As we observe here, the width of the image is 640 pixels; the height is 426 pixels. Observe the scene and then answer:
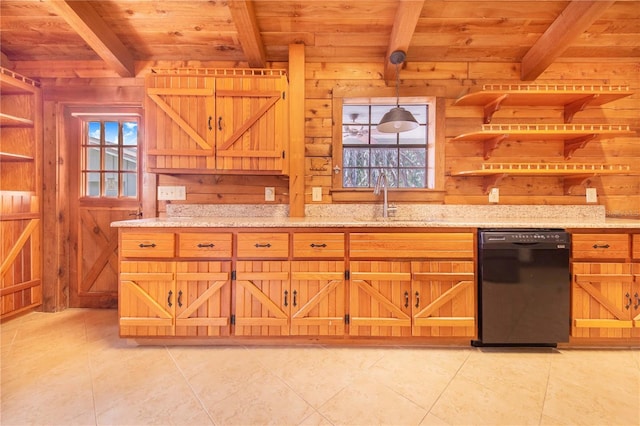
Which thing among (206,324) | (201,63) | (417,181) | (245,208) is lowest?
(206,324)

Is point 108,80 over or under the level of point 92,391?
over

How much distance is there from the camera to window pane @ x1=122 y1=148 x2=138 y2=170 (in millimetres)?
2723

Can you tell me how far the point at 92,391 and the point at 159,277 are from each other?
0.68 m

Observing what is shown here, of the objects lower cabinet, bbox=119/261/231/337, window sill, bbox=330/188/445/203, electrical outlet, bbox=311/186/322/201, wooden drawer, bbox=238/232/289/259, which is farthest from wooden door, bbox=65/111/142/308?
window sill, bbox=330/188/445/203

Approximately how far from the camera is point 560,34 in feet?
6.95

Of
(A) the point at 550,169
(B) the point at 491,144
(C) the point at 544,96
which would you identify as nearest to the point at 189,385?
(B) the point at 491,144

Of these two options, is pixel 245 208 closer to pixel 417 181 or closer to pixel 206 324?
pixel 206 324

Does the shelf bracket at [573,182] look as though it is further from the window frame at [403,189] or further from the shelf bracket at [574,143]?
the window frame at [403,189]

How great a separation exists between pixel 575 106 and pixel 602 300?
1.68m

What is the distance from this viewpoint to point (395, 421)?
1.30m

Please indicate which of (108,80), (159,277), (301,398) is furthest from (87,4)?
(301,398)

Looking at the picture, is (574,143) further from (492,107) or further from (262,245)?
(262,245)

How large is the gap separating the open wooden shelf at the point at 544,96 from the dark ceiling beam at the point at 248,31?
181 centimetres

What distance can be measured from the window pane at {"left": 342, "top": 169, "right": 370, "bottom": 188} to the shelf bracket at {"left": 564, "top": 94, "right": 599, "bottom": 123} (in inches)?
74.0
